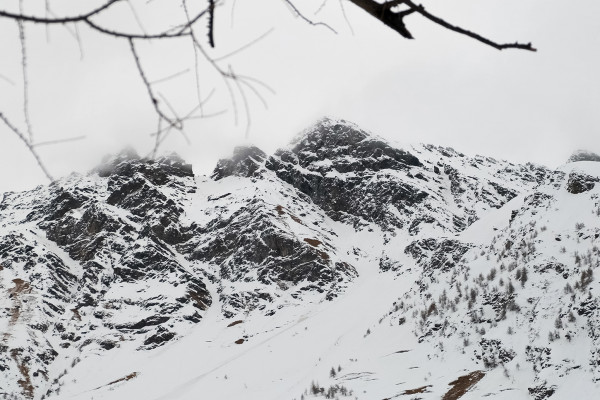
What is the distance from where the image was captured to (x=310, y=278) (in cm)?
5053

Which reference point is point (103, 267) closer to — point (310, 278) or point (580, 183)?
point (310, 278)

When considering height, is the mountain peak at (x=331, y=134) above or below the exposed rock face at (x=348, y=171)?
above

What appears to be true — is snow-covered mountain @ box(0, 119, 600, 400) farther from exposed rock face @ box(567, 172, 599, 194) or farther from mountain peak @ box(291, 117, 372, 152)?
mountain peak @ box(291, 117, 372, 152)

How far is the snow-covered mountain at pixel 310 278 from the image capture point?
9.50 m

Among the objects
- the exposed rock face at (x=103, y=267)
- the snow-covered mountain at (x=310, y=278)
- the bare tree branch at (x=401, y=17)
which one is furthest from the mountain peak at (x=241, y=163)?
the bare tree branch at (x=401, y=17)

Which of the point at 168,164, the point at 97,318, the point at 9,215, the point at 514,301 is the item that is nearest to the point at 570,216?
the point at 514,301

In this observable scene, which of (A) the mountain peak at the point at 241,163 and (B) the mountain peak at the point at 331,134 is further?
(B) the mountain peak at the point at 331,134

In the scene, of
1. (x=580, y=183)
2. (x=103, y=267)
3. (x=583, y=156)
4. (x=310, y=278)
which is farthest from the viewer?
(x=583, y=156)

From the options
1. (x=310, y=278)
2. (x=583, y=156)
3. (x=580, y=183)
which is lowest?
(x=310, y=278)

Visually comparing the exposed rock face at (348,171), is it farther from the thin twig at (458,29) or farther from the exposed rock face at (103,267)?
the thin twig at (458,29)

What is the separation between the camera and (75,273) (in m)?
54.6

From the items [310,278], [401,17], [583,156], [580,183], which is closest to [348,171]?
[310,278]

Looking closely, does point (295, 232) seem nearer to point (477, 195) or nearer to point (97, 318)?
point (97, 318)

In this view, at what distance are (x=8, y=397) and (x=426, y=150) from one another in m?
70.3
